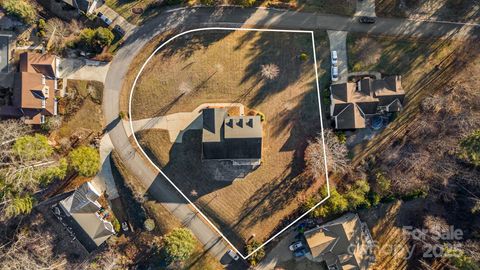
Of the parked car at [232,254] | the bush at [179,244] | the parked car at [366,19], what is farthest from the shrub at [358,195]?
the parked car at [366,19]

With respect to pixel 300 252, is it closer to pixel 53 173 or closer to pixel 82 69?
pixel 53 173

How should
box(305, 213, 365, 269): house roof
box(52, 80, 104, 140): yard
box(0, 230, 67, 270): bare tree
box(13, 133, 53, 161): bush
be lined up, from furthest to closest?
box(52, 80, 104, 140): yard → box(0, 230, 67, 270): bare tree → box(305, 213, 365, 269): house roof → box(13, 133, 53, 161): bush

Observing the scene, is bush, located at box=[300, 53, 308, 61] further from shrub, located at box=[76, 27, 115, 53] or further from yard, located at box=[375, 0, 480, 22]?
shrub, located at box=[76, 27, 115, 53]

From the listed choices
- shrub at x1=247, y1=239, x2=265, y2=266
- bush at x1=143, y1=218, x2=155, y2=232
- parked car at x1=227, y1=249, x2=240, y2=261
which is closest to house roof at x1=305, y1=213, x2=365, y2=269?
shrub at x1=247, y1=239, x2=265, y2=266

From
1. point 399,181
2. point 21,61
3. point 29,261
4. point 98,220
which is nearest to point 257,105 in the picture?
point 399,181

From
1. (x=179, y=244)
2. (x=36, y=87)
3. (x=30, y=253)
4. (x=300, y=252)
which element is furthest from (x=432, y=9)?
(x=30, y=253)

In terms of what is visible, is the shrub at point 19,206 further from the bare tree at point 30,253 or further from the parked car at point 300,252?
the parked car at point 300,252
